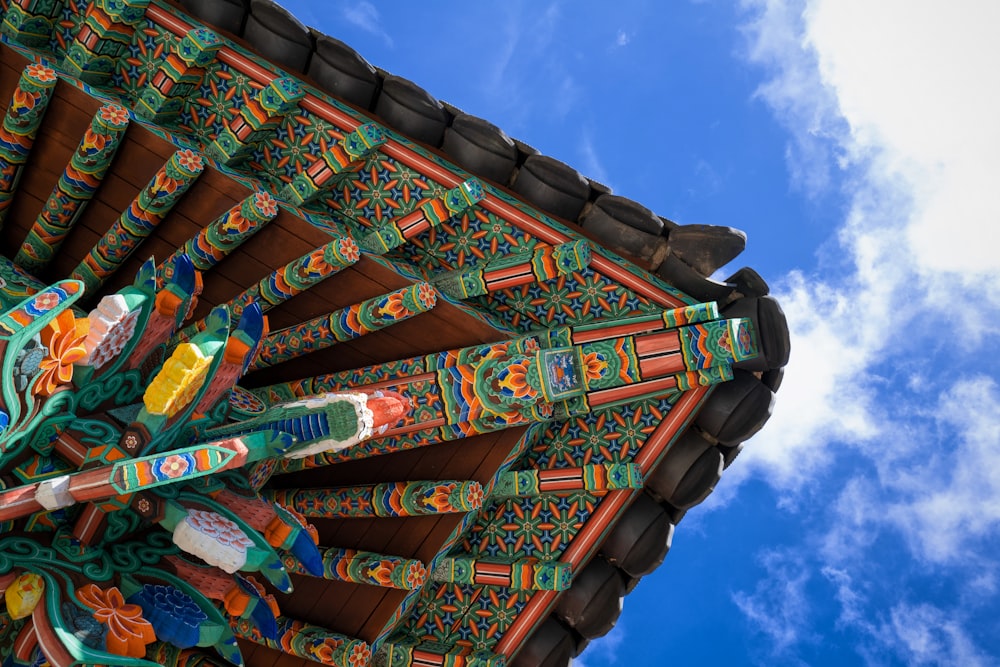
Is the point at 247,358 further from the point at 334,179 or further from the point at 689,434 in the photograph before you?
the point at 689,434

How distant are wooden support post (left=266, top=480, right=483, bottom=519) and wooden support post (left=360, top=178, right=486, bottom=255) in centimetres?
153

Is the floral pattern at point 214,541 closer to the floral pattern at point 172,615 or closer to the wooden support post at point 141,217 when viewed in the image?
the floral pattern at point 172,615

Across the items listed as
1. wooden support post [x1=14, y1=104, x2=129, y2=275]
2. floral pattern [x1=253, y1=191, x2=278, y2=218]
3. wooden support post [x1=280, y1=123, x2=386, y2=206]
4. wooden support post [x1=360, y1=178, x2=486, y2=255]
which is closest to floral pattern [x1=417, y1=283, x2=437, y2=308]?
wooden support post [x1=360, y1=178, x2=486, y2=255]

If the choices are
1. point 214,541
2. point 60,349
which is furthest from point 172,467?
point 60,349

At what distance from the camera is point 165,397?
16.1ft

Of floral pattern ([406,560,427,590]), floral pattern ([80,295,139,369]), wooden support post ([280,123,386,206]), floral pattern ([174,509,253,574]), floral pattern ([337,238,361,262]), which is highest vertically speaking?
wooden support post ([280,123,386,206])

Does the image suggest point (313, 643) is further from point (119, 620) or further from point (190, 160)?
point (190, 160)

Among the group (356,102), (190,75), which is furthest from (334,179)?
(190,75)

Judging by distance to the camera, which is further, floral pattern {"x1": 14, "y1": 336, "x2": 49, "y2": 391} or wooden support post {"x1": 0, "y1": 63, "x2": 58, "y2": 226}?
wooden support post {"x1": 0, "y1": 63, "x2": 58, "y2": 226}

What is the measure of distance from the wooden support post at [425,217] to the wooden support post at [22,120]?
2.17 metres

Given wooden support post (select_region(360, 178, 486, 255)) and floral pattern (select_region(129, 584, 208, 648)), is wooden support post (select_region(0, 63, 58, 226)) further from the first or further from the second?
floral pattern (select_region(129, 584, 208, 648))

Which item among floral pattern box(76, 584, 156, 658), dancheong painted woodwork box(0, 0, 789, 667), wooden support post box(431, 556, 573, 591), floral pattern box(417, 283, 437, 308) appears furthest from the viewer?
wooden support post box(431, 556, 573, 591)

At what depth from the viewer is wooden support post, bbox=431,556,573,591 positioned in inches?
245

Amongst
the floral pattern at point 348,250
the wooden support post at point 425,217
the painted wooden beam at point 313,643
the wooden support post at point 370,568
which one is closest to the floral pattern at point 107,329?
the floral pattern at point 348,250
